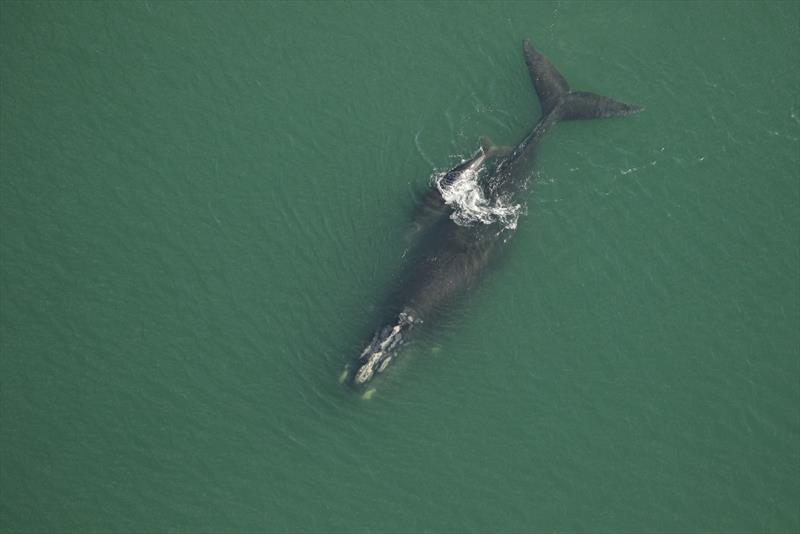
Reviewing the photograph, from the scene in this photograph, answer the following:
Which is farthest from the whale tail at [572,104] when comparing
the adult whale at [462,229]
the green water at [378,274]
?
the green water at [378,274]

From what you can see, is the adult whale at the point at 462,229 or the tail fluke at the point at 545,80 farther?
the tail fluke at the point at 545,80

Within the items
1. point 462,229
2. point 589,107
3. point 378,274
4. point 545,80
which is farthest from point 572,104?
point 378,274

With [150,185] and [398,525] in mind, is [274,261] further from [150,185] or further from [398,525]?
[398,525]

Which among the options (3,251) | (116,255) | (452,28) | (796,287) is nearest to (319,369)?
(116,255)

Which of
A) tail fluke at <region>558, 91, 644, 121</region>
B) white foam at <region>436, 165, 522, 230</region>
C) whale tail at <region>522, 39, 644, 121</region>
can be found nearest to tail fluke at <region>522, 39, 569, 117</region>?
whale tail at <region>522, 39, 644, 121</region>

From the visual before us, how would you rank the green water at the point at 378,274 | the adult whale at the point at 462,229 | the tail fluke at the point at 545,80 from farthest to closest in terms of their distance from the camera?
1. the tail fluke at the point at 545,80
2. the adult whale at the point at 462,229
3. the green water at the point at 378,274

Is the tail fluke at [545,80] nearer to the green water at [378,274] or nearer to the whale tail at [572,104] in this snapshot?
the whale tail at [572,104]

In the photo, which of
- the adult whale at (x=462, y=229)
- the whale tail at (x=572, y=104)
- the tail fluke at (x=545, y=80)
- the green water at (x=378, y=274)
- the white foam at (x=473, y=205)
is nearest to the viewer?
the green water at (x=378, y=274)
